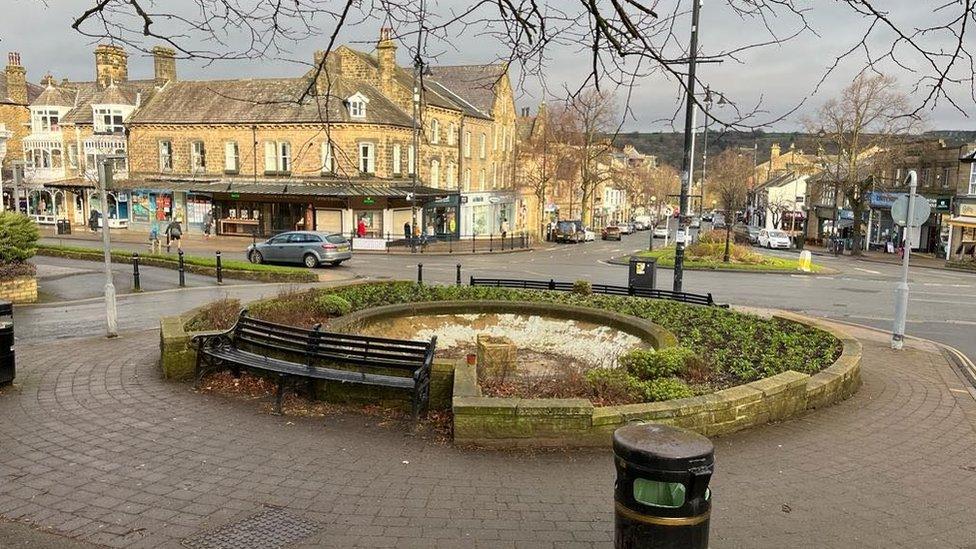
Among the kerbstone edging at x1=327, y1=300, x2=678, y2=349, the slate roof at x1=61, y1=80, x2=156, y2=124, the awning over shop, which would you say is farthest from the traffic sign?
the slate roof at x1=61, y1=80, x2=156, y2=124

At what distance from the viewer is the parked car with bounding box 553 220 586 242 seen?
5601 centimetres

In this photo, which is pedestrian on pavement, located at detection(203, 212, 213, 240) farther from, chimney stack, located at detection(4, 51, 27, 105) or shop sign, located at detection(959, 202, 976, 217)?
shop sign, located at detection(959, 202, 976, 217)

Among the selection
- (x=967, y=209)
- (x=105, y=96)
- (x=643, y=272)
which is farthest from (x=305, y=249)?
(x=967, y=209)

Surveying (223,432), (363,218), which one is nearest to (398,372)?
(223,432)

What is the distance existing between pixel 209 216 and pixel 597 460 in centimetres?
4123

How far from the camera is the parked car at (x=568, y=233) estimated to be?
56.0 metres

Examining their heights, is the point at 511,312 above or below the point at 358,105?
below

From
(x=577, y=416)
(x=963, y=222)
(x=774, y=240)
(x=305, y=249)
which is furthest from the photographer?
(x=774, y=240)

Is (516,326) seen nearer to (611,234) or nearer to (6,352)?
(6,352)

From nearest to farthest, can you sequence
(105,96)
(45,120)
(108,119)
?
(105,96) → (108,119) → (45,120)

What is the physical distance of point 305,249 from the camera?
27328 mm

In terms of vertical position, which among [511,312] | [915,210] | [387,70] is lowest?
[511,312]

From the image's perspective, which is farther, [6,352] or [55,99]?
[55,99]

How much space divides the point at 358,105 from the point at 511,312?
30793 mm
